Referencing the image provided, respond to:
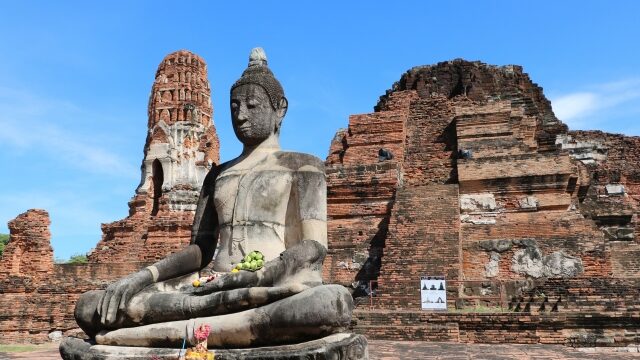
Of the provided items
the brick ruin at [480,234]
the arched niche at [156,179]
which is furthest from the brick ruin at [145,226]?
the brick ruin at [480,234]

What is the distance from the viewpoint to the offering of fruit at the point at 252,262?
13.6 feet

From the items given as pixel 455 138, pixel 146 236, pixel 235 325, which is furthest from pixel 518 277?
pixel 146 236

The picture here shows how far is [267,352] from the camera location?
12.1 ft

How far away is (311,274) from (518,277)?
8102 mm

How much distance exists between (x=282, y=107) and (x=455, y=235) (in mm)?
7378

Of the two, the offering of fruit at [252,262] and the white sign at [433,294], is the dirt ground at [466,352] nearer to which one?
the white sign at [433,294]

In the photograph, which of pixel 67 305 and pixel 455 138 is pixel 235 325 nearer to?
pixel 67 305

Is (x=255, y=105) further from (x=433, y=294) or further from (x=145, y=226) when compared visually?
(x=145, y=226)

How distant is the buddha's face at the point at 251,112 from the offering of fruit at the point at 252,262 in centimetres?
105

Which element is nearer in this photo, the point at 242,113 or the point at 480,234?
the point at 242,113

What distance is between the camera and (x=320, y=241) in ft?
15.0

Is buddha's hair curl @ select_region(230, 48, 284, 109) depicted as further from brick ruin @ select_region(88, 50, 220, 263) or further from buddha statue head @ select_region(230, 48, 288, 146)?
brick ruin @ select_region(88, 50, 220, 263)

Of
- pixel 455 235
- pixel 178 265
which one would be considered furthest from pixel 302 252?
pixel 455 235

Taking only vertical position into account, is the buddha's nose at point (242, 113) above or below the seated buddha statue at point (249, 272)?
above
